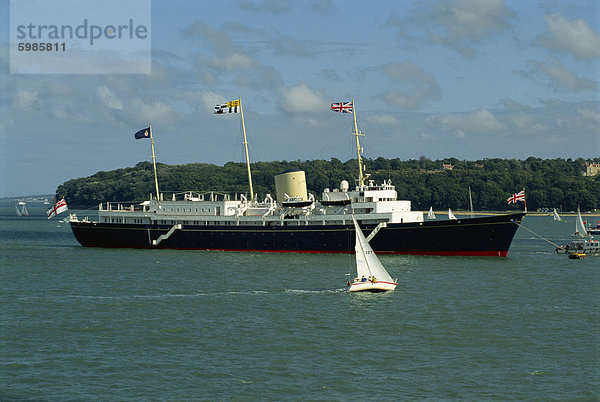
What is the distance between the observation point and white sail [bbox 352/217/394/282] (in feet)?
143

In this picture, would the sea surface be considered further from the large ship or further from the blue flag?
the blue flag

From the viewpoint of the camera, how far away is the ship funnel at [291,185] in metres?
74.2

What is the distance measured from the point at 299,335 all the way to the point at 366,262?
470 inches

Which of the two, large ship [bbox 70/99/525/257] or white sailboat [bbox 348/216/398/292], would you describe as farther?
large ship [bbox 70/99/525/257]

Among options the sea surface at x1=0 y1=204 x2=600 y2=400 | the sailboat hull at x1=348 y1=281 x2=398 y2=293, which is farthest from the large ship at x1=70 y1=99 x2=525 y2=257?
the sailboat hull at x1=348 y1=281 x2=398 y2=293

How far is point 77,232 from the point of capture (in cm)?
8262

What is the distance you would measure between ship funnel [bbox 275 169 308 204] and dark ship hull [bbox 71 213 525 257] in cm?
559

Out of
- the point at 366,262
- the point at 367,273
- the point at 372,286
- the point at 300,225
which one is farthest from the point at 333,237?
the point at 372,286

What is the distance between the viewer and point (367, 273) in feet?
145

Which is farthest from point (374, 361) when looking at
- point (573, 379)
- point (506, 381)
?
point (573, 379)

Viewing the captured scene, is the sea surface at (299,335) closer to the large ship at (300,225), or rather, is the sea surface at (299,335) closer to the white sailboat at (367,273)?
the white sailboat at (367,273)

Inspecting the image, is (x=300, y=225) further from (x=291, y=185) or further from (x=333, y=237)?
(x=291, y=185)

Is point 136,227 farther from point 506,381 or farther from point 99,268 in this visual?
point 506,381

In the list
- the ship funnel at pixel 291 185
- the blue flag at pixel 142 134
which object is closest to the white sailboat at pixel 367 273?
the ship funnel at pixel 291 185
